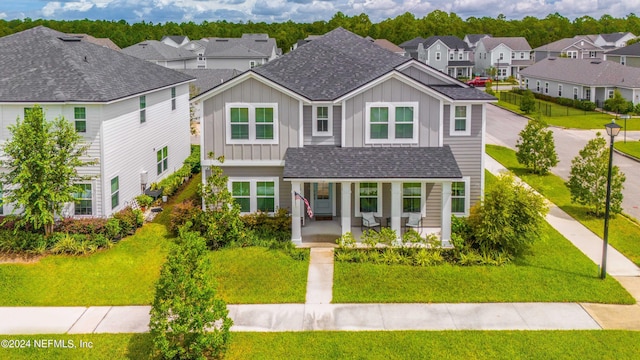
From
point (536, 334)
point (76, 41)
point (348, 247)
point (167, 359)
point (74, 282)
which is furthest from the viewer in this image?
point (76, 41)

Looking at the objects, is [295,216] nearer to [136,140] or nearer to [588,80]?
[136,140]

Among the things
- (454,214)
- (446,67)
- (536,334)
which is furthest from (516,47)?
(536,334)

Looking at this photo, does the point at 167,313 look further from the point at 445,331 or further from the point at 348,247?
the point at 348,247

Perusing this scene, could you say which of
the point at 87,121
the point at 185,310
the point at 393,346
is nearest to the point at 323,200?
the point at 87,121

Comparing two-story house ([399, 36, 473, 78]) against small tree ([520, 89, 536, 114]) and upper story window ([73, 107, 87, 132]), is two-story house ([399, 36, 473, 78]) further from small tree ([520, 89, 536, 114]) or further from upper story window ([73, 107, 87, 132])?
upper story window ([73, 107, 87, 132])

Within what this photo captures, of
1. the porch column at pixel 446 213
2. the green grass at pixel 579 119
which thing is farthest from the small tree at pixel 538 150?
the green grass at pixel 579 119

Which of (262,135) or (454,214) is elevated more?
(262,135)

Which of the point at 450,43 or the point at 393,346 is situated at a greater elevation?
the point at 450,43
